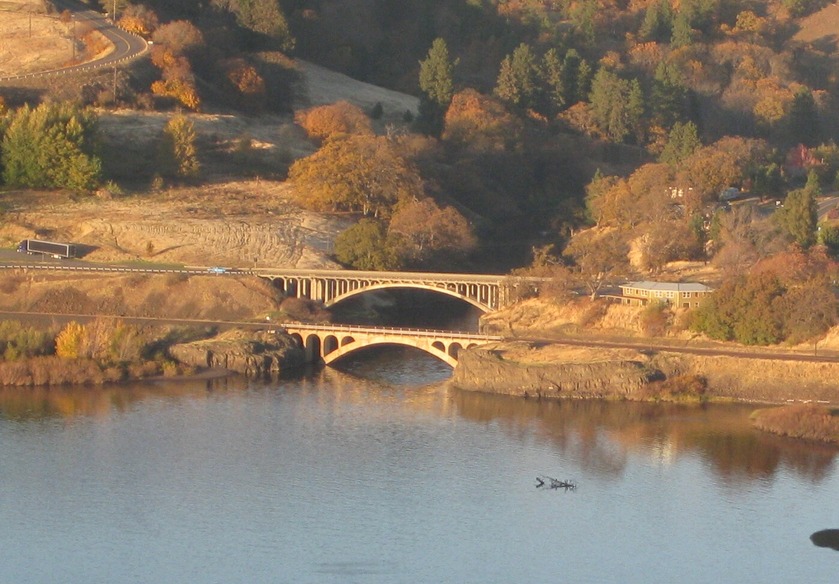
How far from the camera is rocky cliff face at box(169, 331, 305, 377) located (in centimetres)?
8488

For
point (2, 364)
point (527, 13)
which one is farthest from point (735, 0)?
point (2, 364)

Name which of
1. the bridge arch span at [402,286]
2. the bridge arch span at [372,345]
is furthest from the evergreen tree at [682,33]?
the bridge arch span at [372,345]

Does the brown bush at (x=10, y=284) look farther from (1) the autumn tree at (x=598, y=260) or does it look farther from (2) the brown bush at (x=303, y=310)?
(1) the autumn tree at (x=598, y=260)

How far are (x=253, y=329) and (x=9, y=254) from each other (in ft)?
67.6

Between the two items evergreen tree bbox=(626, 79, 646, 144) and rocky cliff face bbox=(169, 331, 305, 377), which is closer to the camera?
rocky cliff face bbox=(169, 331, 305, 377)

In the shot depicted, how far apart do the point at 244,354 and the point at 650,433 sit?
70.4 ft

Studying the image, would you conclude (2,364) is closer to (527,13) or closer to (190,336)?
(190,336)

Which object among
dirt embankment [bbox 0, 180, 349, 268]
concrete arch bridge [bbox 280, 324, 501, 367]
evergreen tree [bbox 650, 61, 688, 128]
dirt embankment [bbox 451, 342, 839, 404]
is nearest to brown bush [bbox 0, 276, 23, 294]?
dirt embankment [bbox 0, 180, 349, 268]

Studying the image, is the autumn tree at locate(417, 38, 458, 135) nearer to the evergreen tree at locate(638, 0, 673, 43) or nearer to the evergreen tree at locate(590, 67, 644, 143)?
the evergreen tree at locate(590, 67, 644, 143)

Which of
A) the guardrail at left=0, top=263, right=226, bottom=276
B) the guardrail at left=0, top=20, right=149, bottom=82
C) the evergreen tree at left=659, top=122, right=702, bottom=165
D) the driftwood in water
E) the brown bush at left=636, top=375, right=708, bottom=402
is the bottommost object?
the driftwood in water

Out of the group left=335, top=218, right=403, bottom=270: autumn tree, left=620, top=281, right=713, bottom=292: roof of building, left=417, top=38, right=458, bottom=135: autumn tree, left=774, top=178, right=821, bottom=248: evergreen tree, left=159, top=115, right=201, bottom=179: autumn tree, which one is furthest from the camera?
left=417, top=38, right=458, bottom=135: autumn tree

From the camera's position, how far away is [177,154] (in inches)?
4579

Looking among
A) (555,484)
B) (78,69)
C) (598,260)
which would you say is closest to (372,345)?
(598,260)

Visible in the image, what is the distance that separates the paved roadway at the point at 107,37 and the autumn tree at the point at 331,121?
13.2 metres
